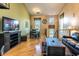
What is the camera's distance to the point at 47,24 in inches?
461

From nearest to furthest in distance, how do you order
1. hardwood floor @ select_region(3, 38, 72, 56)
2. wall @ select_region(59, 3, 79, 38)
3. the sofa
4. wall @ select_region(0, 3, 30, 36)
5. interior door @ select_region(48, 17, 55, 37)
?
the sofa < hardwood floor @ select_region(3, 38, 72, 56) < wall @ select_region(0, 3, 30, 36) < wall @ select_region(59, 3, 79, 38) < interior door @ select_region(48, 17, 55, 37)

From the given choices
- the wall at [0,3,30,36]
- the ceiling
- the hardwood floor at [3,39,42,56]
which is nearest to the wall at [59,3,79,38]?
the ceiling

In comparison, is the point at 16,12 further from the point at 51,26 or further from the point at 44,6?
the point at 51,26

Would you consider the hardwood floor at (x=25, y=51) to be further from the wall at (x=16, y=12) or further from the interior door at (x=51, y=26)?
the interior door at (x=51, y=26)

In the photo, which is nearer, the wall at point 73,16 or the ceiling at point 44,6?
the wall at point 73,16

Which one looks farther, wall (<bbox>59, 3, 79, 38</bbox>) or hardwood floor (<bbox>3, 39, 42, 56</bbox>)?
wall (<bbox>59, 3, 79, 38</bbox>)

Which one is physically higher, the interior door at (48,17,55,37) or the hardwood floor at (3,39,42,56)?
the interior door at (48,17,55,37)

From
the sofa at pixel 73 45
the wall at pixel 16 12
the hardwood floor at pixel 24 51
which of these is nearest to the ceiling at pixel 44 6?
the wall at pixel 16 12

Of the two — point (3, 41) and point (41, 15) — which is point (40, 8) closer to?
point (41, 15)

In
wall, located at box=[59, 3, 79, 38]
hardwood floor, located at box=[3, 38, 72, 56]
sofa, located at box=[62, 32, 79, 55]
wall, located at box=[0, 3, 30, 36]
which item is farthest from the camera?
wall, located at box=[59, 3, 79, 38]

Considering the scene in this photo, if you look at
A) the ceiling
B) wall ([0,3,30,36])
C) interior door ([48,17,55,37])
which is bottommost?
interior door ([48,17,55,37])

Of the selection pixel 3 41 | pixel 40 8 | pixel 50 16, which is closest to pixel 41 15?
pixel 50 16

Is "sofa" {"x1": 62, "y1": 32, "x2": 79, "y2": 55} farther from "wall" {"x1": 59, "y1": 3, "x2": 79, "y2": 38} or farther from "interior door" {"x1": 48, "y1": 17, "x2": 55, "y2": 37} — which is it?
"interior door" {"x1": 48, "y1": 17, "x2": 55, "y2": 37}

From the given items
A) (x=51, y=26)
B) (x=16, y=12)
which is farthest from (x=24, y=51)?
(x=51, y=26)
